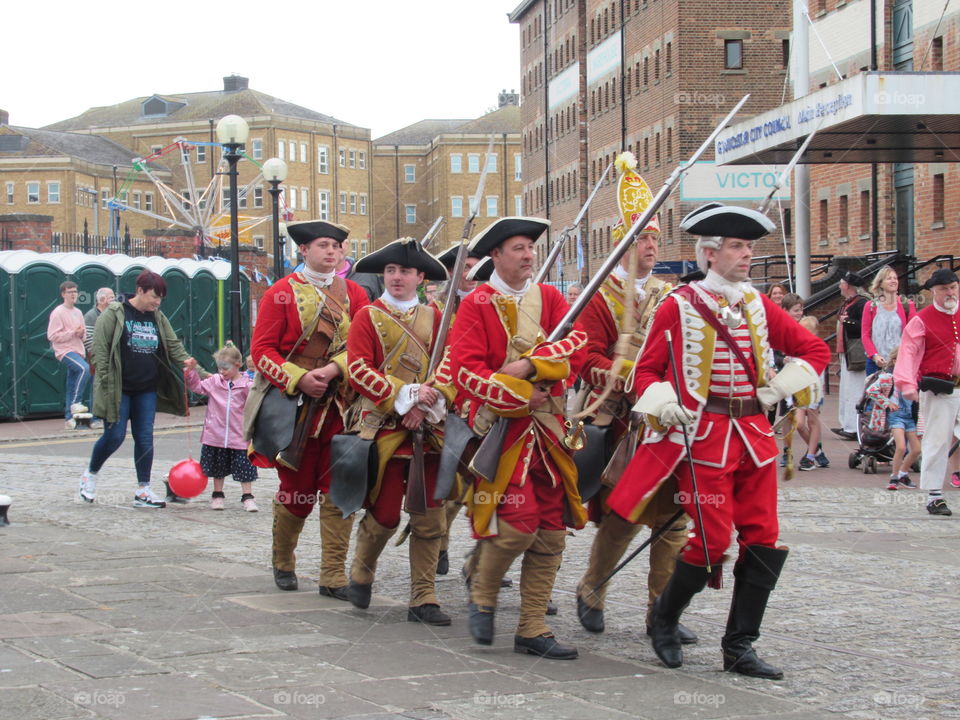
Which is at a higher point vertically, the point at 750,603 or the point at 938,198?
the point at 938,198

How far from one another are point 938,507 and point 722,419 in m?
6.05

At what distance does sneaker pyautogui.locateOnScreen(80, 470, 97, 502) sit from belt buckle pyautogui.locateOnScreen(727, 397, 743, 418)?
24.9ft

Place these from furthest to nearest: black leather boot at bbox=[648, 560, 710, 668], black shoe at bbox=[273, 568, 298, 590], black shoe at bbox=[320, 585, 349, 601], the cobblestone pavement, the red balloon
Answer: the red balloon < black shoe at bbox=[273, 568, 298, 590] < black shoe at bbox=[320, 585, 349, 601] < black leather boot at bbox=[648, 560, 710, 668] < the cobblestone pavement

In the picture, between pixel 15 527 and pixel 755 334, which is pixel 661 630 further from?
pixel 15 527

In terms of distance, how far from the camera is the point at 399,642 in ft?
22.3

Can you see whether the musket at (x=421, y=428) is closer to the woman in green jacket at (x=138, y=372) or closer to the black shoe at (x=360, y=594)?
the black shoe at (x=360, y=594)

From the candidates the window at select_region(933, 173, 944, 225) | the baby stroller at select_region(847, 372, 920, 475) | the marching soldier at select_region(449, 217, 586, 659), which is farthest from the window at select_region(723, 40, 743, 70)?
the marching soldier at select_region(449, 217, 586, 659)

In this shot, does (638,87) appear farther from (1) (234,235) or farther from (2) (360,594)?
(2) (360,594)

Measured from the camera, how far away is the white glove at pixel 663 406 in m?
6.09

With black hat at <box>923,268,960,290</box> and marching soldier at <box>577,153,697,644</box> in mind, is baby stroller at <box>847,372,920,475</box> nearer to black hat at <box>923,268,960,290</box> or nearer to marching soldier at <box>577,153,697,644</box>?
black hat at <box>923,268,960,290</box>

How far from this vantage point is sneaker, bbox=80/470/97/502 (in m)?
12.5

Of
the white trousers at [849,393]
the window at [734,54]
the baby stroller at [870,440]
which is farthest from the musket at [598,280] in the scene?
the window at [734,54]
